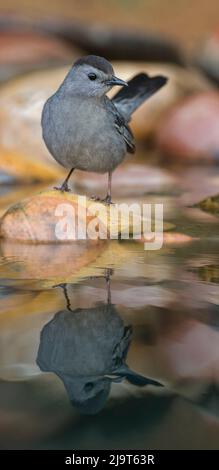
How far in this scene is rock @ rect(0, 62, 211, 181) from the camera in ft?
29.3

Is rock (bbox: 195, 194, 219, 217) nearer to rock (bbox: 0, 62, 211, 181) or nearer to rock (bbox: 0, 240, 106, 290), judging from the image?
rock (bbox: 0, 240, 106, 290)

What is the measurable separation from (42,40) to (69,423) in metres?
12.8

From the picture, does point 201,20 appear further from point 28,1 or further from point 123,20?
point 28,1

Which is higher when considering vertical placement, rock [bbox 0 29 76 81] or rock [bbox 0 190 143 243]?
rock [bbox 0 29 76 81]

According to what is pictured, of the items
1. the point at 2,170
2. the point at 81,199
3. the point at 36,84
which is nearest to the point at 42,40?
the point at 36,84

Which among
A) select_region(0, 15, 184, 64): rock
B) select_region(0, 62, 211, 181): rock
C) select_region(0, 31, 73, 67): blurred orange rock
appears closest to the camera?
select_region(0, 62, 211, 181): rock

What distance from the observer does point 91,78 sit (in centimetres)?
584

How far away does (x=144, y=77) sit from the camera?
716 cm

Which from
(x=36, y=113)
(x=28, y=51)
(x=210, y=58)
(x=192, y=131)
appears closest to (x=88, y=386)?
(x=36, y=113)

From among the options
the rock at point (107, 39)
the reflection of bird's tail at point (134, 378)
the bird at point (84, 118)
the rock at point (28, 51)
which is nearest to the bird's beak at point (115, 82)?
the bird at point (84, 118)

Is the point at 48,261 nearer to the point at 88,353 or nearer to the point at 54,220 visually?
the point at 54,220

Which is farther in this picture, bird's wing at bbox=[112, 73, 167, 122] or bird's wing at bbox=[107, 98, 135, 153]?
bird's wing at bbox=[112, 73, 167, 122]

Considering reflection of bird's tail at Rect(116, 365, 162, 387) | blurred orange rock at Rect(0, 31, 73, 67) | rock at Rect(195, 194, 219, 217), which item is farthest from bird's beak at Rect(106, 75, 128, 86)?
blurred orange rock at Rect(0, 31, 73, 67)

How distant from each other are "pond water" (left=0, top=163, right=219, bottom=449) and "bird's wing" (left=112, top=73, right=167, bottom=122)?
68.1 inches
